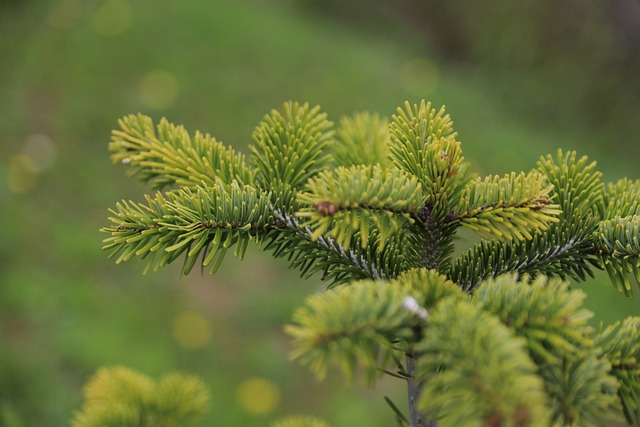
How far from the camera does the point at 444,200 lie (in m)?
0.91

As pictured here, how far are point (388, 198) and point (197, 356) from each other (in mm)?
2740

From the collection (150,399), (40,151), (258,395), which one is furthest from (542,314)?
(40,151)

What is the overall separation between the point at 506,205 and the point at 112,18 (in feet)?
16.8

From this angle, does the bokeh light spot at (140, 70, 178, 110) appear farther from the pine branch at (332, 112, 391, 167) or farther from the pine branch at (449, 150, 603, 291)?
the pine branch at (449, 150, 603, 291)

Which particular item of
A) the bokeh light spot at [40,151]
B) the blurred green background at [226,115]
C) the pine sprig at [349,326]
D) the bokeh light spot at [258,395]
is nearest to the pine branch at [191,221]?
the pine sprig at [349,326]

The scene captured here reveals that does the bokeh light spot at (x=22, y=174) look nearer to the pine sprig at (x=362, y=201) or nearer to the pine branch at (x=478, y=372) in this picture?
the pine sprig at (x=362, y=201)

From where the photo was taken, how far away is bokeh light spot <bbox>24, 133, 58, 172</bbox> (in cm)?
409

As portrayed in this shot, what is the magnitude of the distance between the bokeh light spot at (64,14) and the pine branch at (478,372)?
5149mm

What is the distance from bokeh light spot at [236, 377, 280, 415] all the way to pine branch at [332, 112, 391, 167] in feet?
7.45

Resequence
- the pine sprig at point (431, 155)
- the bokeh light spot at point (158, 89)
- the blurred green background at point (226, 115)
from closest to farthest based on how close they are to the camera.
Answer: the pine sprig at point (431, 155) → the blurred green background at point (226, 115) → the bokeh light spot at point (158, 89)

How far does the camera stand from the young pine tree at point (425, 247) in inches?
28.1

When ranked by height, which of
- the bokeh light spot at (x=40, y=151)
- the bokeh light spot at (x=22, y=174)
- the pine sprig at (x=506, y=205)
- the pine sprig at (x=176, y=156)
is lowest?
the pine sprig at (x=176, y=156)

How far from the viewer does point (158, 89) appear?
480 centimetres

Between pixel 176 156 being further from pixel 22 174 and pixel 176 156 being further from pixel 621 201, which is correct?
pixel 22 174
